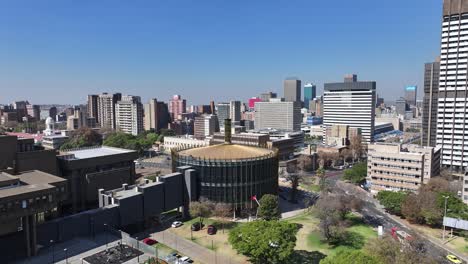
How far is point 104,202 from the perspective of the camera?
7456cm

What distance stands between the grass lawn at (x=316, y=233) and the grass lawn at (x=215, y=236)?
13543mm

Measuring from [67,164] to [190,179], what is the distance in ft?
102

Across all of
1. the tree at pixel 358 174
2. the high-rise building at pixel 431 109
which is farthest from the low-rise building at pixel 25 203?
the high-rise building at pixel 431 109

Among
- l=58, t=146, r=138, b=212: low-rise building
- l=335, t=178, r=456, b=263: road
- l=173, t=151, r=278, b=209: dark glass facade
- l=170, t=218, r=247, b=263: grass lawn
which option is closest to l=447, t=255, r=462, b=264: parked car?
l=335, t=178, r=456, b=263: road

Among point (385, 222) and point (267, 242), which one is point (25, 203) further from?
point (385, 222)

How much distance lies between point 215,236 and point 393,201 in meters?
48.4

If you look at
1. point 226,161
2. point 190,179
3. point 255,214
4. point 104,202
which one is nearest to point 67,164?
point 104,202

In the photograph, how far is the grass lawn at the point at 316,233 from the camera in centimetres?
6715

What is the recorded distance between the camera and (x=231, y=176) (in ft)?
280

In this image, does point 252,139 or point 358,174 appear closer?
point 358,174

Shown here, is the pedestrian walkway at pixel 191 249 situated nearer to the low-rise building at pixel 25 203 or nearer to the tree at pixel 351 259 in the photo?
the low-rise building at pixel 25 203

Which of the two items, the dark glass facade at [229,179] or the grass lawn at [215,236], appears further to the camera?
the dark glass facade at [229,179]

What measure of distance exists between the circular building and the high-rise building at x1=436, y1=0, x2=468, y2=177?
306 feet

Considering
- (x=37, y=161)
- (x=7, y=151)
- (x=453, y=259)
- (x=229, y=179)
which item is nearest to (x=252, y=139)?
(x=229, y=179)
